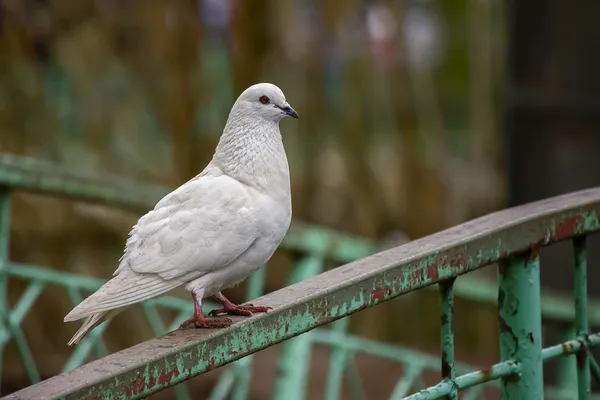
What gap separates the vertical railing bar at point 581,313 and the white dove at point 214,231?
646mm

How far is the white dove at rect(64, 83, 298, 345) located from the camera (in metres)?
2.05

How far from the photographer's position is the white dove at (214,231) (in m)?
2.05

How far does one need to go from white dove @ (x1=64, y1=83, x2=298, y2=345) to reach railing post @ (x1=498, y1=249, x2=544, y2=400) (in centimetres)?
47

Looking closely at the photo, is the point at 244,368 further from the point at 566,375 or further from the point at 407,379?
the point at 566,375

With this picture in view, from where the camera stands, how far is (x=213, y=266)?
Result: 207 cm

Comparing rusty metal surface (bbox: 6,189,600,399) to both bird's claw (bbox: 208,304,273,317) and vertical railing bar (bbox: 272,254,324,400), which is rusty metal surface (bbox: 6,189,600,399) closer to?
bird's claw (bbox: 208,304,273,317)

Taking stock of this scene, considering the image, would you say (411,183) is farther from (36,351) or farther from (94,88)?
(36,351)

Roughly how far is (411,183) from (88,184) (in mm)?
3685

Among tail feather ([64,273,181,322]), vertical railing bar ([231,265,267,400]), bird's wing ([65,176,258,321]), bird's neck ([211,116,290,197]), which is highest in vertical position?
bird's neck ([211,116,290,197])

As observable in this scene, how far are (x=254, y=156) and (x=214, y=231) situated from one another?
177mm

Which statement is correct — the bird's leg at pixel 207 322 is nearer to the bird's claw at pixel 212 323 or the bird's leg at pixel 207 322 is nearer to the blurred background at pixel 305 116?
the bird's claw at pixel 212 323

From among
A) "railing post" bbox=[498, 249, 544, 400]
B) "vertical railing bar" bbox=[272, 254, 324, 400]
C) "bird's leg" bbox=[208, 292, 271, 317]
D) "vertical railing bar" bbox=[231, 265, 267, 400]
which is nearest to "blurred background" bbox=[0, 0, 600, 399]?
"vertical railing bar" bbox=[231, 265, 267, 400]

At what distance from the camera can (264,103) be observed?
7.09ft

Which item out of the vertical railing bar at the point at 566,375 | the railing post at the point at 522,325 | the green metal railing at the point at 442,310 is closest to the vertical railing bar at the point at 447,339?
the green metal railing at the point at 442,310
